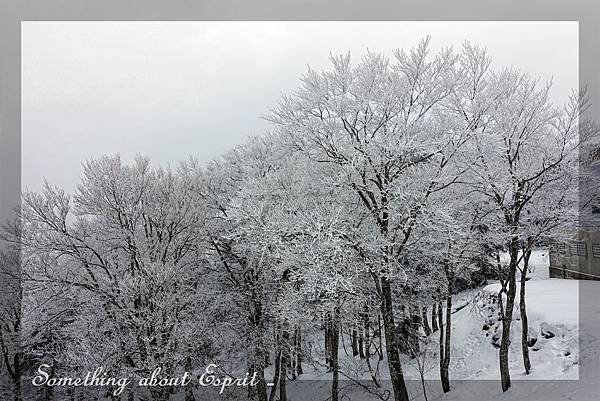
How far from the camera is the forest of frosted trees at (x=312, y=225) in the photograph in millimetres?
6742

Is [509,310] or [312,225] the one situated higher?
[312,225]

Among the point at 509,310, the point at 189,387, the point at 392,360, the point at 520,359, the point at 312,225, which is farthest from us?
the point at 520,359

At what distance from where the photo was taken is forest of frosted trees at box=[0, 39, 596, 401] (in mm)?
6742

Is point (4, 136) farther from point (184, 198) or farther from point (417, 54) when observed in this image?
point (417, 54)

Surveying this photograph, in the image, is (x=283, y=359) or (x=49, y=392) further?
(x=49, y=392)

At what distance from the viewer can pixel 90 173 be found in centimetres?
880

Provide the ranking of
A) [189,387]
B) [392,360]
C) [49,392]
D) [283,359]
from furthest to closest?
[49,392], [283,359], [189,387], [392,360]

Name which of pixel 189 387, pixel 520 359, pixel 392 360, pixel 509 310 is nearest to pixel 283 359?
pixel 189 387

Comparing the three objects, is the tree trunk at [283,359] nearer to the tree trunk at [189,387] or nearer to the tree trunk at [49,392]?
the tree trunk at [189,387]

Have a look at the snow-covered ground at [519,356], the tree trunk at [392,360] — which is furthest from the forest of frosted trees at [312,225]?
the snow-covered ground at [519,356]

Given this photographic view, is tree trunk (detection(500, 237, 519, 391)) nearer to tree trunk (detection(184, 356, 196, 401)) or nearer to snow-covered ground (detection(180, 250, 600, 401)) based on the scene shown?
snow-covered ground (detection(180, 250, 600, 401))

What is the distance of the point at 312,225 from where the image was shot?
6.57m

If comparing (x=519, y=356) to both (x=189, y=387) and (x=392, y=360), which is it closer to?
(x=392, y=360)

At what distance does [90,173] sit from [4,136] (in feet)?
5.69
